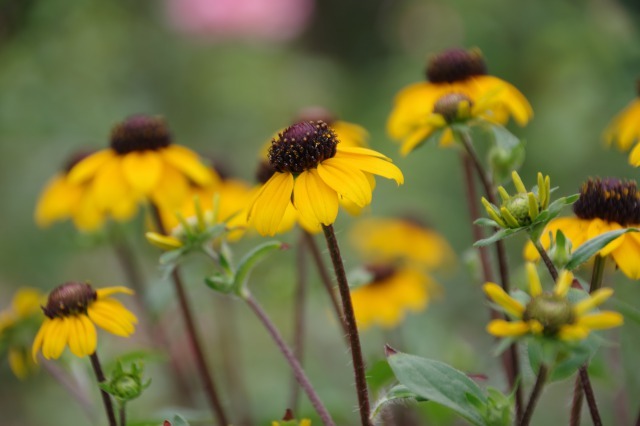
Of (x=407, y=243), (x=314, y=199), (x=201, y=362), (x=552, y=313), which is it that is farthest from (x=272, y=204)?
(x=407, y=243)

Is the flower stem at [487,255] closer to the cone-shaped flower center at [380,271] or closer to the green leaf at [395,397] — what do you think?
the green leaf at [395,397]

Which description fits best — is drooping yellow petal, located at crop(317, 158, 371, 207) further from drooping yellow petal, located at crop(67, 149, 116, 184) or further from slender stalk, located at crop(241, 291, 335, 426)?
drooping yellow petal, located at crop(67, 149, 116, 184)

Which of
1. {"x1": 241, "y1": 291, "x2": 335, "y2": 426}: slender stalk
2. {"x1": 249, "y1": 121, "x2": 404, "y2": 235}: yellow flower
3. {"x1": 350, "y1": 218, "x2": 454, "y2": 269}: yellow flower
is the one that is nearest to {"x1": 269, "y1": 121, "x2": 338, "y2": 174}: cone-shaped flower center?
{"x1": 249, "y1": 121, "x2": 404, "y2": 235}: yellow flower

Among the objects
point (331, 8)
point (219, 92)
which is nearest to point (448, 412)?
point (219, 92)

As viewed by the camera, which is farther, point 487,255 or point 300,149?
point 487,255

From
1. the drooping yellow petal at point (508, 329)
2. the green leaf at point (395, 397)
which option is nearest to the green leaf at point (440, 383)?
the green leaf at point (395, 397)

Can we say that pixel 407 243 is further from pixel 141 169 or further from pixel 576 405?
pixel 576 405

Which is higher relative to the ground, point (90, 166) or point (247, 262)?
point (90, 166)
